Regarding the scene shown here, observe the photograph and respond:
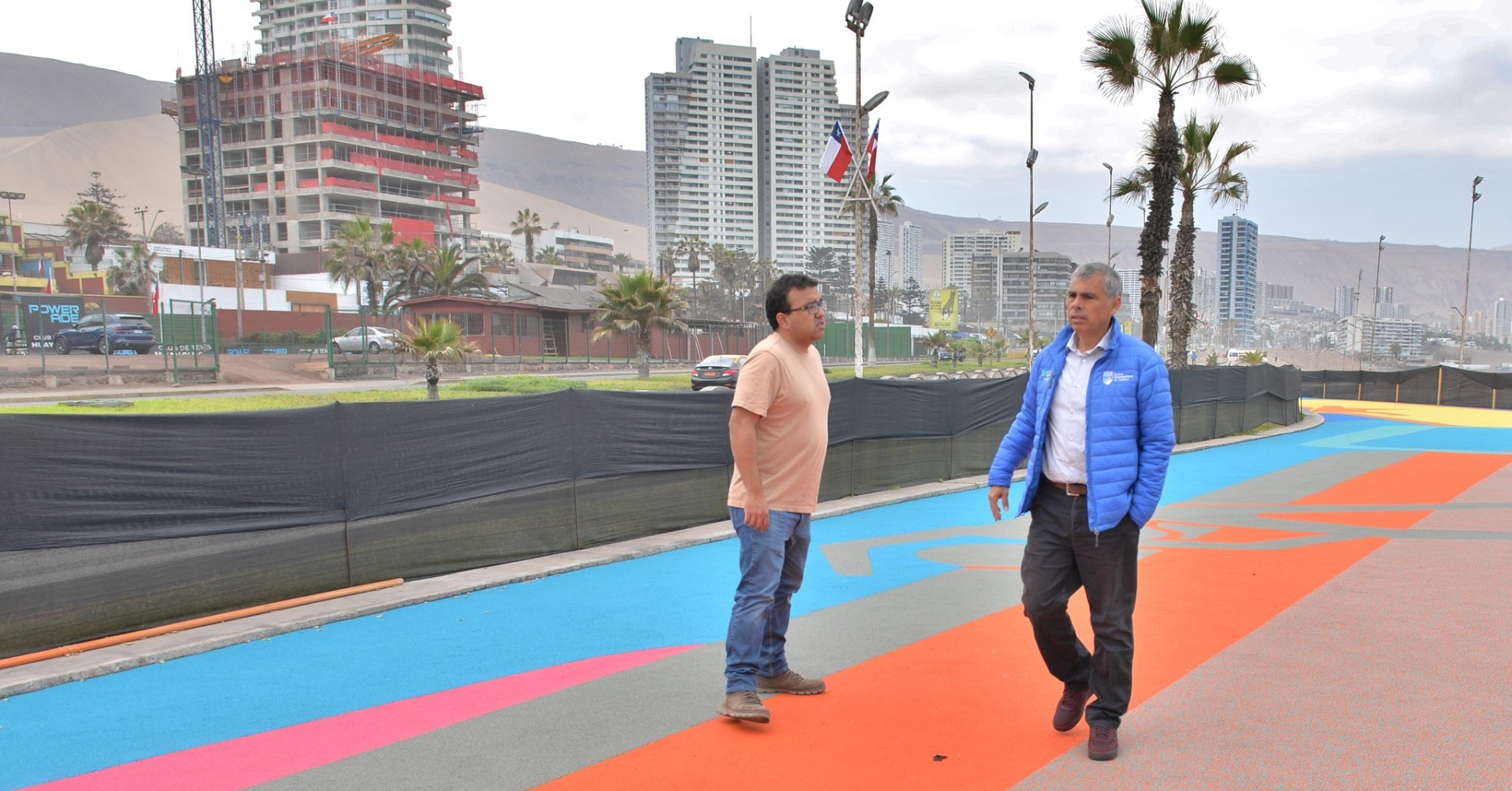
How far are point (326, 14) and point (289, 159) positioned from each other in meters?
61.7

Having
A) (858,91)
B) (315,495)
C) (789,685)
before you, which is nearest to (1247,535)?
(789,685)

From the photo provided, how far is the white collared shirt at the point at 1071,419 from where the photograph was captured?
13.3 feet

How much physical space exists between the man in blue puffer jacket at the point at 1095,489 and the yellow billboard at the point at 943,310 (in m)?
100

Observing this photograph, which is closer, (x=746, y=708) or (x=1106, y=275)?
(x=1106, y=275)

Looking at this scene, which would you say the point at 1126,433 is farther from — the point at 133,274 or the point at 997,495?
the point at 133,274

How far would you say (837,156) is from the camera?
21.3 m

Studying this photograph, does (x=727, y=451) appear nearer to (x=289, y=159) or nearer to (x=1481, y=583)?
(x=1481, y=583)

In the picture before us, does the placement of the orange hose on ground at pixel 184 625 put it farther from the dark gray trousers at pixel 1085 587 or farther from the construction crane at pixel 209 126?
the construction crane at pixel 209 126

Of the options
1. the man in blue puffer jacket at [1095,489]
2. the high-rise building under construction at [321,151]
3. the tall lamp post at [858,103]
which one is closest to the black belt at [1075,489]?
the man in blue puffer jacket at [1095,489]

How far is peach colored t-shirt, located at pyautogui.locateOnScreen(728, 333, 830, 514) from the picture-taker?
14.2 feet

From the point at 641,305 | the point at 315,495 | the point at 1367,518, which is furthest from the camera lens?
the point at 641,305

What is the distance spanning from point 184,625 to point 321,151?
115 m

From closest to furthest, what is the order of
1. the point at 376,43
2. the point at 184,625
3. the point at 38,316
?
the point at 184,625, the point at 38,316, the point at 376,43

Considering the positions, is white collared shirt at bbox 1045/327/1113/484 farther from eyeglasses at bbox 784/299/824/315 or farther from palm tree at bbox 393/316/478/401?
palm tree at bbox 393/316/478/401
